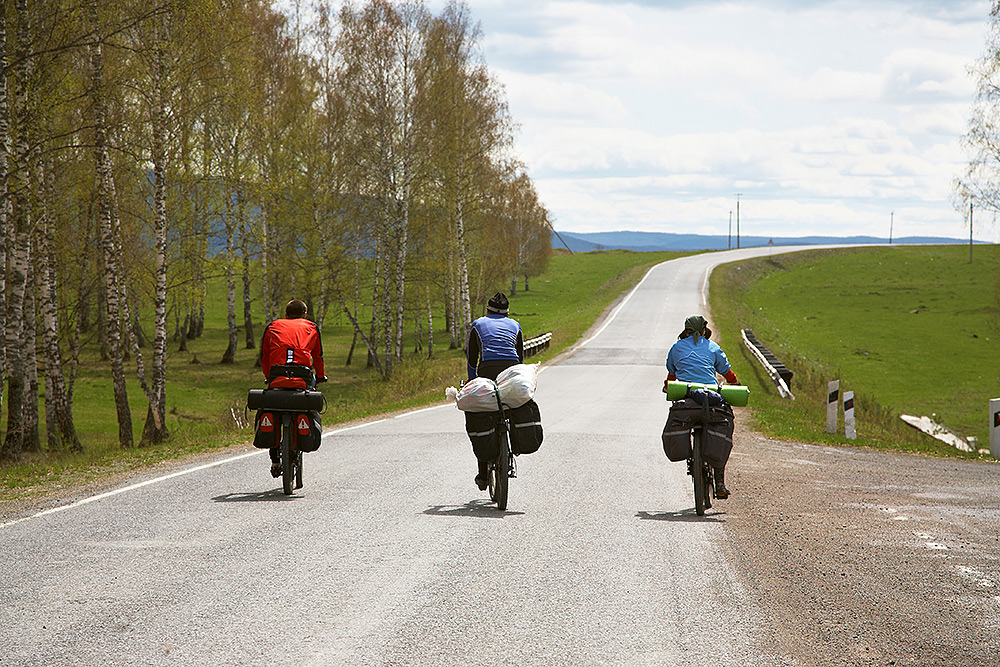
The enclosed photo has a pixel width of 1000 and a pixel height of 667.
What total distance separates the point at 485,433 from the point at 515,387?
538mm

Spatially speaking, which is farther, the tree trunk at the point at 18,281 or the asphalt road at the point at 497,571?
the tree trunk at the point at 18,281

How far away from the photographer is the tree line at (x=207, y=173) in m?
15.2

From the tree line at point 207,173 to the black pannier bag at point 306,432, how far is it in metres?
5.52

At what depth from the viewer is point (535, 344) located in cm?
3656

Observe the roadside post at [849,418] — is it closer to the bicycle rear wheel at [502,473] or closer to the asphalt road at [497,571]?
the asphalt road at [497,571]

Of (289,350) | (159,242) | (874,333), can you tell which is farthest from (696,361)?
(874,333)

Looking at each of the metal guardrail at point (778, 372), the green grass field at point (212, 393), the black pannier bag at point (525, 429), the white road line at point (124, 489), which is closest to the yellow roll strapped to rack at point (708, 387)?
the black pannier bag at point (525, 429)

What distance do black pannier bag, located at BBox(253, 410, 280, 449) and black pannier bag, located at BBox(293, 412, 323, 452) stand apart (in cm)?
21

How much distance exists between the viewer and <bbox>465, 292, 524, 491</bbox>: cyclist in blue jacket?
27.8 feet

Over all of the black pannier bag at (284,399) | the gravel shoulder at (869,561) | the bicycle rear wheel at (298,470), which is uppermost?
the black pannier bag at (284,399)

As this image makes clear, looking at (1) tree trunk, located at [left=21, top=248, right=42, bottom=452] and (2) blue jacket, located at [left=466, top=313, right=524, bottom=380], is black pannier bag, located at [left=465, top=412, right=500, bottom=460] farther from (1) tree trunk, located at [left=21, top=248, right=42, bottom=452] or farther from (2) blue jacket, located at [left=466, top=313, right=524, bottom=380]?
(1) tree trunk, located at [left=21, top=248, right=42, bottom=452]

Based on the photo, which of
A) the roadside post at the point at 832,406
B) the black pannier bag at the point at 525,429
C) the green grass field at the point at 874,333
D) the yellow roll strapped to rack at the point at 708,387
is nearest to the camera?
the black pannier bag at the point at 525,429

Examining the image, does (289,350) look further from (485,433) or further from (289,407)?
(485,433)

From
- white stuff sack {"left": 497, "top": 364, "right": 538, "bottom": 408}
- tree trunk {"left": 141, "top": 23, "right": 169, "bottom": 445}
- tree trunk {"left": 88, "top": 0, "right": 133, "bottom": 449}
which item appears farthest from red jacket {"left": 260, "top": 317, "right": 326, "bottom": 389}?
tree trunk {"left": 141, "top": 23, "right": 169, "bottom": 445}
